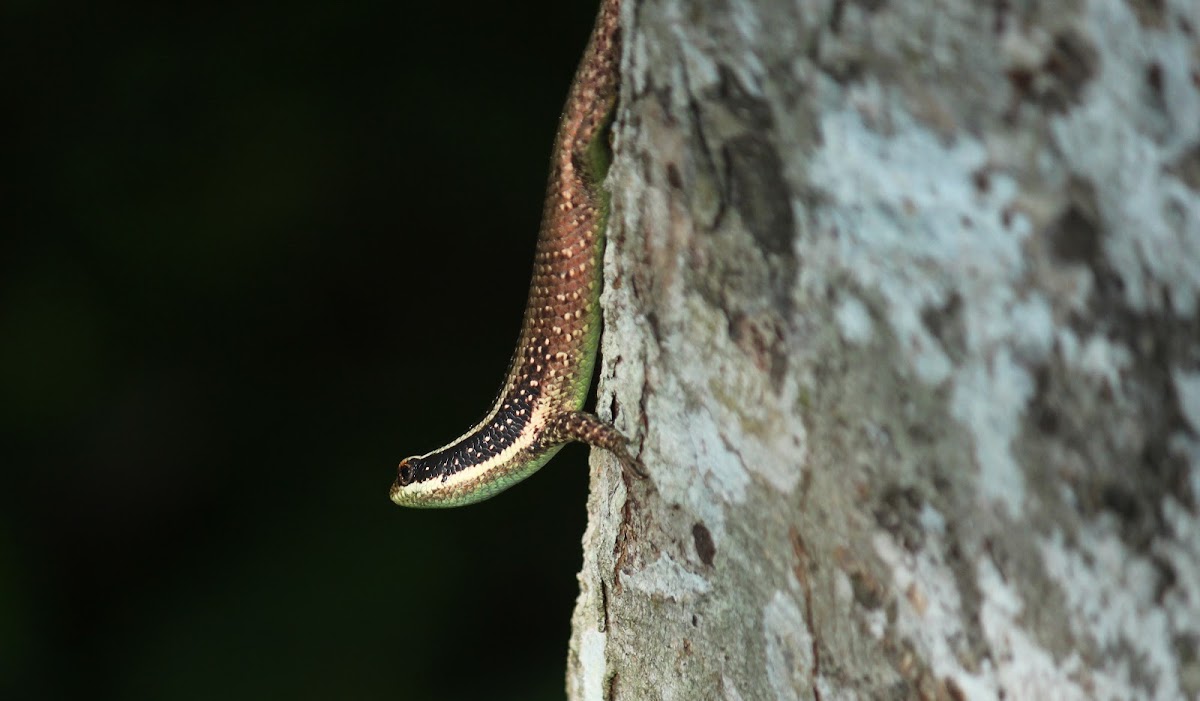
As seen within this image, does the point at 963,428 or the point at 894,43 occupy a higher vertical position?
the point at 894,43

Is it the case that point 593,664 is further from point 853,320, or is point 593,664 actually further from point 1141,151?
point 1141,151

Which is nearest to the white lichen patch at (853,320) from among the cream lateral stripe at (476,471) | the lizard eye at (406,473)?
the cream lateral stripe at (476,471)

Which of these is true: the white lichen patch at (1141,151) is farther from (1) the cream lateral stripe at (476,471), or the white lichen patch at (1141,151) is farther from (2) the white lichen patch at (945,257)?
(1) the cream lateral stripe at (476,471)

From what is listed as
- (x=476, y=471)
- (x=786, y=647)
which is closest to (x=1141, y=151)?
(x=786, y=647)

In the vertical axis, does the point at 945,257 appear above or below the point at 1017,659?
above

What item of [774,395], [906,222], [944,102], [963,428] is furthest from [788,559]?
[944,102]

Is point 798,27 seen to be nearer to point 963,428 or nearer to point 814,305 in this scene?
point 814,305

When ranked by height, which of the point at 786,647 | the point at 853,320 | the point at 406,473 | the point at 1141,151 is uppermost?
the point at 1141,151
